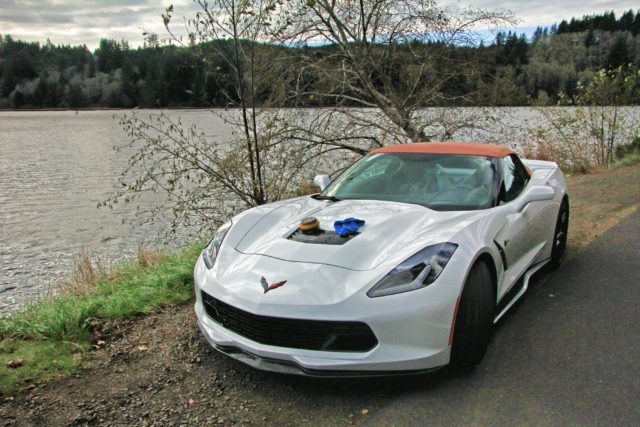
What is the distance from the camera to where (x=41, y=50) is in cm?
9656

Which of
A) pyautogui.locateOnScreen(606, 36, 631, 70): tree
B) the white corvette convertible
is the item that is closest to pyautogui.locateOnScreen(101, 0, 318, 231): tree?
the white corvette convertible

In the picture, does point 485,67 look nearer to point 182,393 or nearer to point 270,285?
point 270,285

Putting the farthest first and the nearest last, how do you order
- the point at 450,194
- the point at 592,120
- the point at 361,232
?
the point at 592,120 → the point at 450,194 → the point at 361,232

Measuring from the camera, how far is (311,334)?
267 cm

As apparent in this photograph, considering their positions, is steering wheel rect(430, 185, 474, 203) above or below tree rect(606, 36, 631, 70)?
below

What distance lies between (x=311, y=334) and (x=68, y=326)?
6.51 feet

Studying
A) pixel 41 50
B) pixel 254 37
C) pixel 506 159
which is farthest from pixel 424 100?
pixel 41 50

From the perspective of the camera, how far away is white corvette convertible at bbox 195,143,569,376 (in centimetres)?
264

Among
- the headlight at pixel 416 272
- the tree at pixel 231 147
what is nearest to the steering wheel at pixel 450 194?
the headlight at pixel 416 272

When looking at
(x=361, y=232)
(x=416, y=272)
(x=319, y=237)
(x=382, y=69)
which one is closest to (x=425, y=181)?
(x=361, y=232)

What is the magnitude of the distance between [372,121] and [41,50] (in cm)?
10498

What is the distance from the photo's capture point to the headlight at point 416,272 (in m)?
2.69

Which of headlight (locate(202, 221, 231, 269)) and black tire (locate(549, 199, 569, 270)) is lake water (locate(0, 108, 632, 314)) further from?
black tire (locate(549, 199, 569, 270))

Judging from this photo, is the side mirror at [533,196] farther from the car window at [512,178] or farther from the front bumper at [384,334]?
the front bumper at [384,334]
